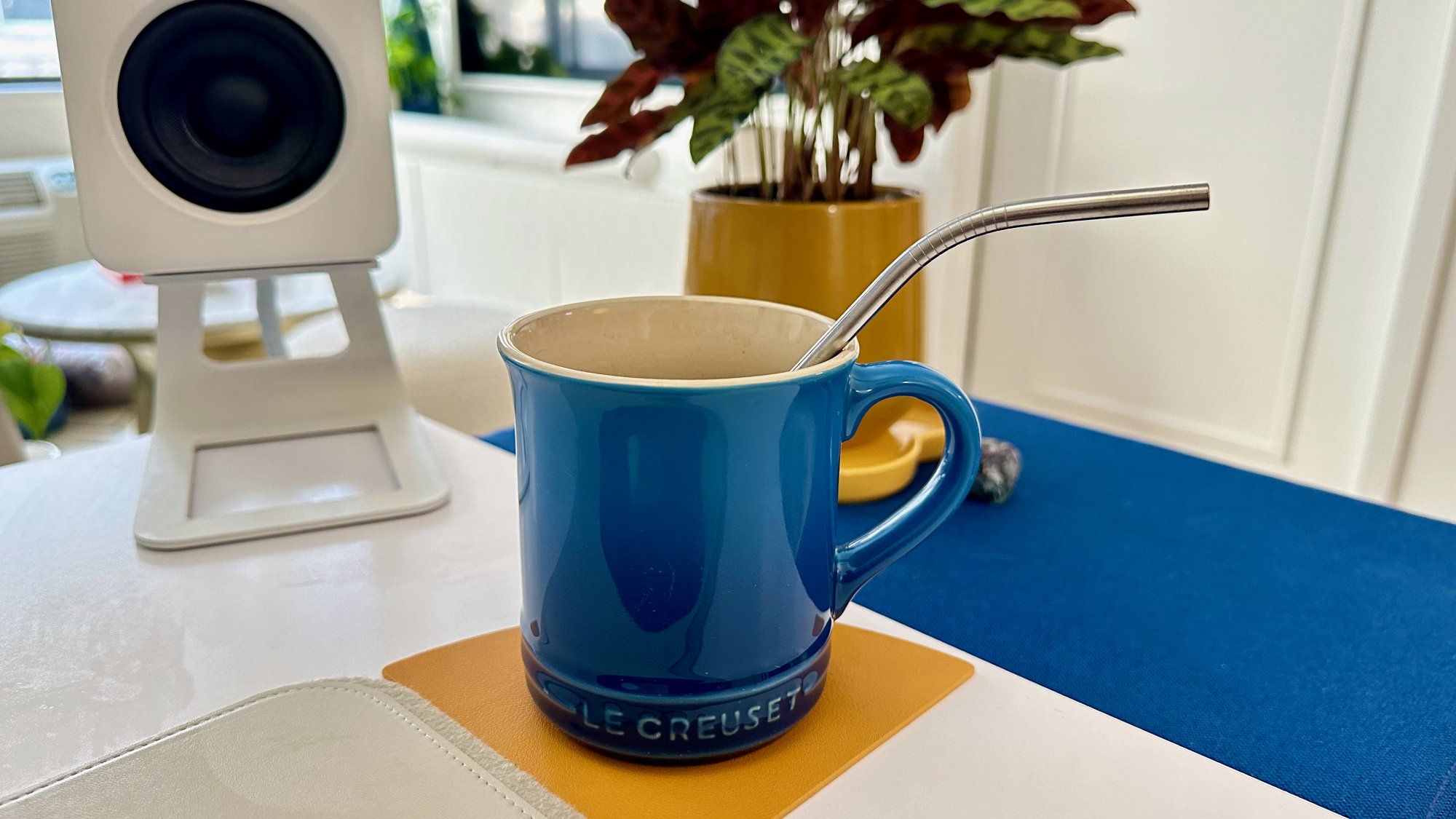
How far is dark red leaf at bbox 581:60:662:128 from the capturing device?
647mm

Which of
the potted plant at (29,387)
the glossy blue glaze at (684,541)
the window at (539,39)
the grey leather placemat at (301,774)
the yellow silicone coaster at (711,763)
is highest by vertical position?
the window at (539,39)

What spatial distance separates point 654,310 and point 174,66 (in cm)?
33

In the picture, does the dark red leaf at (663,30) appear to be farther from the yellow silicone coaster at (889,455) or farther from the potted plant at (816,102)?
the yellow silicone coaster at (889,455)

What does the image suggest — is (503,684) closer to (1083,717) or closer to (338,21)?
(1083,717)

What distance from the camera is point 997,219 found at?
0.30m

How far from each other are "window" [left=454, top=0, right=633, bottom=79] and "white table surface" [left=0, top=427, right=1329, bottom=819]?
2.20m

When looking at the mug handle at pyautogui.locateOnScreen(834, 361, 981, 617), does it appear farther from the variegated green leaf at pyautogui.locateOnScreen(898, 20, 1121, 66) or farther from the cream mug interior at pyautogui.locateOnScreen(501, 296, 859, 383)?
the variegated green leaf at pyautogui.locateOnScreen(898, 20, 1121, 66)

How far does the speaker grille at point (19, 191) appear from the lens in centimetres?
283

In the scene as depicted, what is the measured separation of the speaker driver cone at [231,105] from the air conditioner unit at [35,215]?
2758 millimetres

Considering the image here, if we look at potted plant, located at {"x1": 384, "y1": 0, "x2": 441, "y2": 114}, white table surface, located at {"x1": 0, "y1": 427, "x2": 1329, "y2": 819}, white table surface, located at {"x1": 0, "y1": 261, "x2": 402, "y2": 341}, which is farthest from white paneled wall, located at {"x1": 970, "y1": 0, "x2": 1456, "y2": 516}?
potted plant, located at {"x1": 384, "y1": 0, "x2": 441, "y2": 114}

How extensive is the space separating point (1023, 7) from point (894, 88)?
0.08 metres

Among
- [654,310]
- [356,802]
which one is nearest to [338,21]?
[654,310]

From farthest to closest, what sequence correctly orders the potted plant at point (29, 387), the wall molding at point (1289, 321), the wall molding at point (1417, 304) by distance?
the potted plant at point (29, 387) → the wall molding at point (1289, 321) → the wall molding at point (1417, 304)

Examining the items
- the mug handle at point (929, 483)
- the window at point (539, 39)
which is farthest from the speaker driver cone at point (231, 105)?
the window at point (539, 39)
